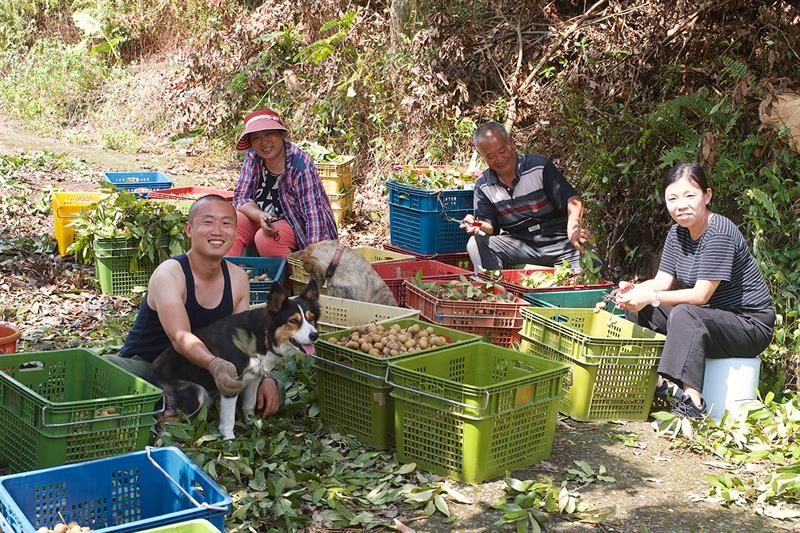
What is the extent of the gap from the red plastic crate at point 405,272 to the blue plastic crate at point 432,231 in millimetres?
714

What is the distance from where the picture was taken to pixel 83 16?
720 inches

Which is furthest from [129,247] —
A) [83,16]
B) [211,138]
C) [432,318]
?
[83,16]

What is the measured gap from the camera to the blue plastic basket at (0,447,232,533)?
3230 millimetres

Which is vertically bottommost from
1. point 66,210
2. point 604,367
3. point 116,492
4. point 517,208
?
point 116,492

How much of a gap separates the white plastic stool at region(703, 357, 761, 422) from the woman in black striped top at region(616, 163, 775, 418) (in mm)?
50

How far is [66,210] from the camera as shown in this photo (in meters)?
8.32

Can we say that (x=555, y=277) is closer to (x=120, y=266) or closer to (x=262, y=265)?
(x=262, y=265)

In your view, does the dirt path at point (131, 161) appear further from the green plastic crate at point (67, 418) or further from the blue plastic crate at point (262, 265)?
the green plastic crate at point (67, 418)

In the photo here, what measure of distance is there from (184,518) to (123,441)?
1.12 m

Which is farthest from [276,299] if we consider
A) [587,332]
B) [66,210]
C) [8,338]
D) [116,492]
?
[66,210]

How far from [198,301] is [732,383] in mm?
3152

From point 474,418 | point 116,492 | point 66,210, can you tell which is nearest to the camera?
point 116,492

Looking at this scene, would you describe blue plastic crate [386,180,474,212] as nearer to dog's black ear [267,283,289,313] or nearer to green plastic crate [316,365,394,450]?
green plastic crate [316,365,394,450]

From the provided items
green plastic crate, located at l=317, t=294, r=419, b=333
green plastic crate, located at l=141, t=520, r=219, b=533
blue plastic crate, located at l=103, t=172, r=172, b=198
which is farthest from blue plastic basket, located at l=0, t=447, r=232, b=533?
blue plastic crate, located at l=103, t=172, r=172, b=198
